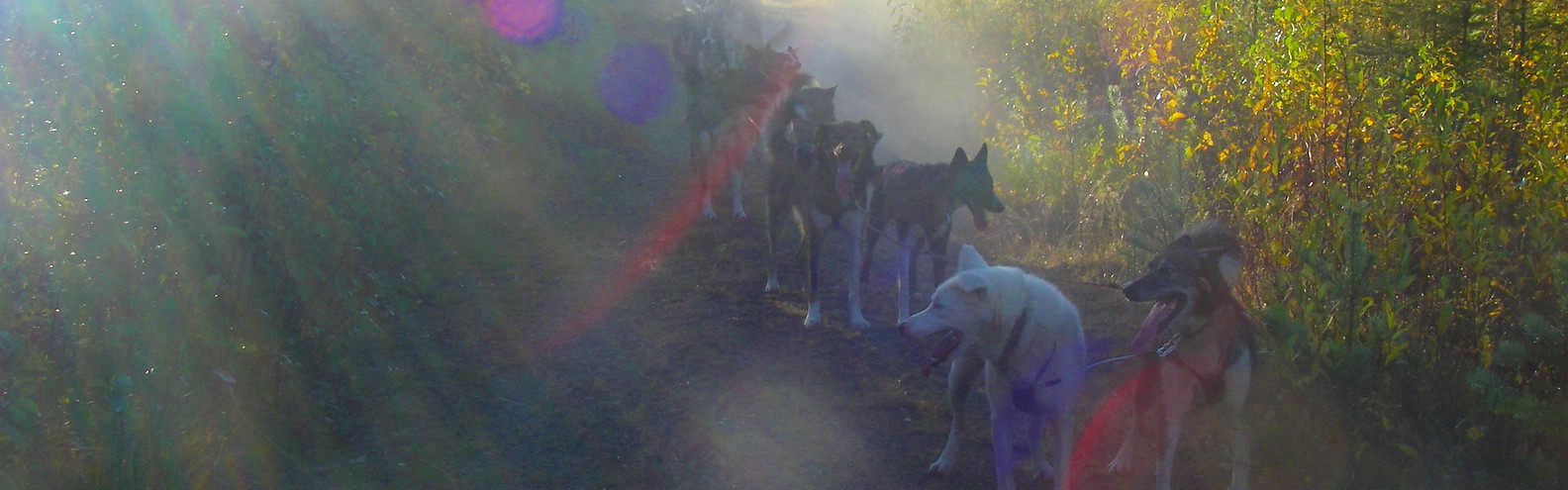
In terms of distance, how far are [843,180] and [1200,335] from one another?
3.52 m

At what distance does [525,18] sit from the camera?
17.2m

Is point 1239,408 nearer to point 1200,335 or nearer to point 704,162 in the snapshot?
point 1200,335

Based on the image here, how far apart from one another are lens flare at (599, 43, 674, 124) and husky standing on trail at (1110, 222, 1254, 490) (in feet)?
41.0

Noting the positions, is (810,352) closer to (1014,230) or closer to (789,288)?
(789,288)

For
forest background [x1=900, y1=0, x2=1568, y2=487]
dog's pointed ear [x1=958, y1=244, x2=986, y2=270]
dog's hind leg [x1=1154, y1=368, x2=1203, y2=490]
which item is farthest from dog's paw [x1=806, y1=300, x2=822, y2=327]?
dog's hind leg [x1=1154, y1=368, x2=1203, y2=490]

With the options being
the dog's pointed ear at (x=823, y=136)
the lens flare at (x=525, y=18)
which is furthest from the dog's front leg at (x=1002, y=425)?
the lens flare at (x=525, y=18)

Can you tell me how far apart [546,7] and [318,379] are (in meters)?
15.2

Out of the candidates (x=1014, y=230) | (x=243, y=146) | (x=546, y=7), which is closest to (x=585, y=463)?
(x=243, y=146)

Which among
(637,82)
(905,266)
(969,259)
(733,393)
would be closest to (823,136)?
(905,266)

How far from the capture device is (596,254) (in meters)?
9.74

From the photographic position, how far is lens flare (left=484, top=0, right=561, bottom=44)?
14.3 meters

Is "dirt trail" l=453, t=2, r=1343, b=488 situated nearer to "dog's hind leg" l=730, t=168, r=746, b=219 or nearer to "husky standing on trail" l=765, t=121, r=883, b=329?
"husky standing on trail" l=765, t=121, r=883, b=329

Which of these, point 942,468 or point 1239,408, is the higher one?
point 1239,408

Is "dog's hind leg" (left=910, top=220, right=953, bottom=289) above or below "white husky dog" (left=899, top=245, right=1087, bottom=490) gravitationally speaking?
below
